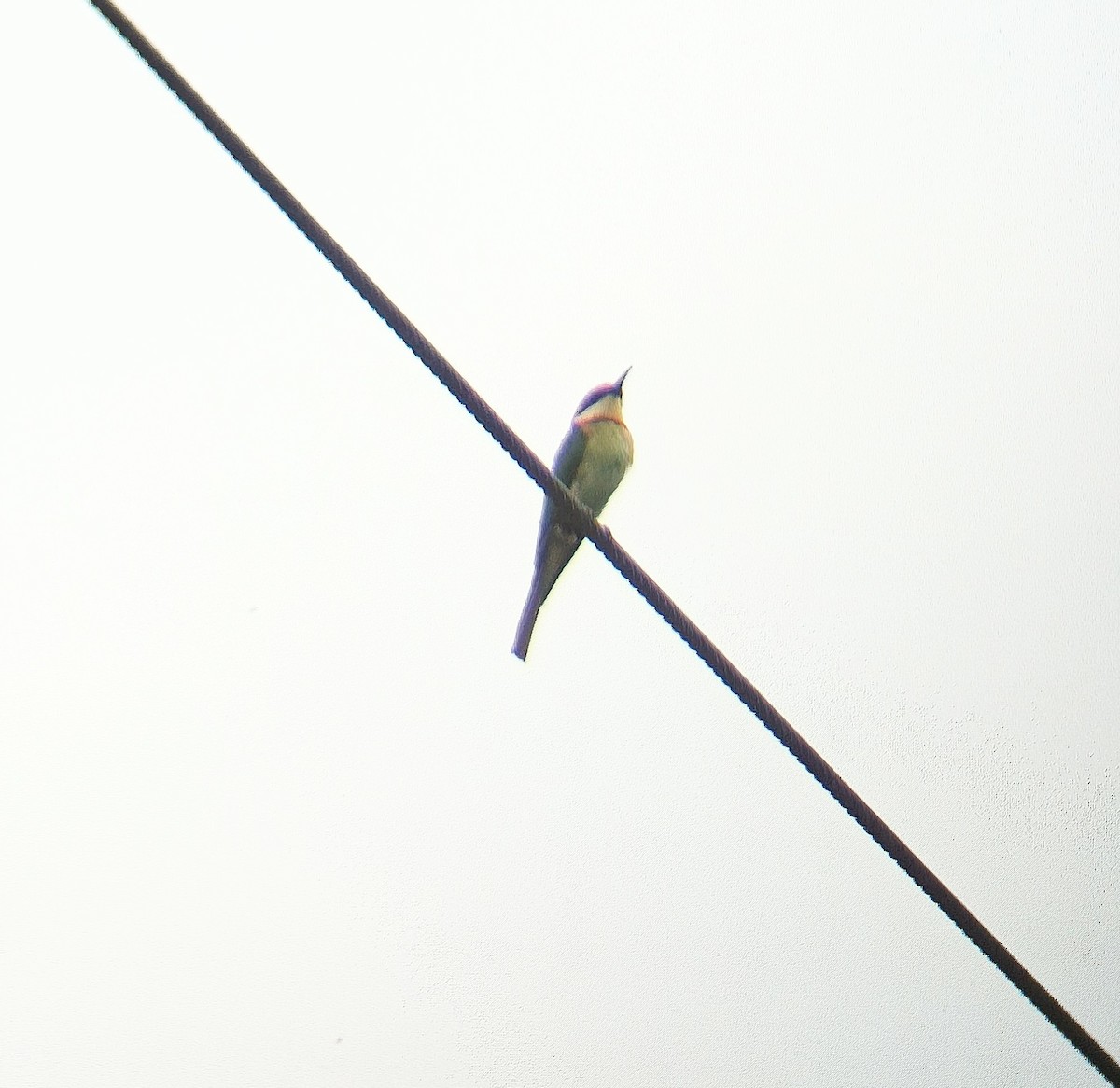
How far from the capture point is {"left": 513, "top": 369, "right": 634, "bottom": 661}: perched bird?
9.73ft

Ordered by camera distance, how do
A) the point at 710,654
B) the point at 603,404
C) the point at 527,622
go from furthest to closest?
the point at 603,404 → the point at 527,622 → the point at 710,654

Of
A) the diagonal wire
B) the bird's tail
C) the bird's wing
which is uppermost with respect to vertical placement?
the diagonal wire

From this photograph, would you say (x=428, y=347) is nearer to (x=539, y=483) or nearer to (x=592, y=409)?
(x=539, y=483)

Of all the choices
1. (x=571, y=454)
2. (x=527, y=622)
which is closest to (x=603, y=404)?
(x=571, y=454)

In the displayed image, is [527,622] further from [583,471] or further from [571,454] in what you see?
[571,454]

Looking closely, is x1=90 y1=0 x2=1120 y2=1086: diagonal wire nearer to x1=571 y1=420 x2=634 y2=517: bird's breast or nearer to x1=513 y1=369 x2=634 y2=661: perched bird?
x1=513 y1=369 x2=634 y2=661: perched bird

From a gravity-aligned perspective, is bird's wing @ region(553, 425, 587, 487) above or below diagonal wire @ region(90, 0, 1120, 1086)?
below

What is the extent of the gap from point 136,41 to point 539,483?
575 millimetres

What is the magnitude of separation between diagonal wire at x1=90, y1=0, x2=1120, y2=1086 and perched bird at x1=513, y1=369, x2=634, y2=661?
1.79 meters

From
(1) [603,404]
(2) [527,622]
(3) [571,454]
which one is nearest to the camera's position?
(2) [527,622]

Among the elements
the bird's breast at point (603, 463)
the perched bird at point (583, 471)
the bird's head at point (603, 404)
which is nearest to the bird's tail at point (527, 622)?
the perched bird at point (583, 471)

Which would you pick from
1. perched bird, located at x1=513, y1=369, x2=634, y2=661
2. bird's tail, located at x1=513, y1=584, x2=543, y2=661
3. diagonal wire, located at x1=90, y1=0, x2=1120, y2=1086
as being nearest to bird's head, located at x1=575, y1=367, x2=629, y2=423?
perched bird, located at x1=513, y1=369, x2=634, y2=661

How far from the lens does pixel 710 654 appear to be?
110cm

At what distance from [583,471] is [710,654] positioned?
7.78ft
